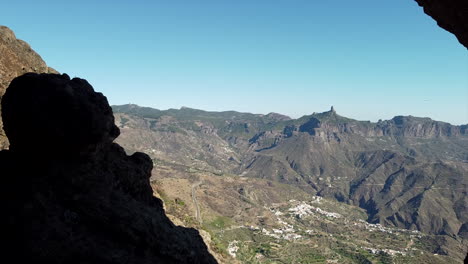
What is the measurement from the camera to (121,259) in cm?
2473

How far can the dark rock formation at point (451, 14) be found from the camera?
24984 mm

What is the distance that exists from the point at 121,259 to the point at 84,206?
497 centimetres

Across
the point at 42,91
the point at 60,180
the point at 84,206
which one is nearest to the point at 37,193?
the point at 60,180

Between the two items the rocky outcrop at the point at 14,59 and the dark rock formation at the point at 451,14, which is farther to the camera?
the rocky outcrop at the point at 14,59

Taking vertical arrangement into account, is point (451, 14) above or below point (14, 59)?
above

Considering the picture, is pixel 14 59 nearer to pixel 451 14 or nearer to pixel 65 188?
pixel 65 188

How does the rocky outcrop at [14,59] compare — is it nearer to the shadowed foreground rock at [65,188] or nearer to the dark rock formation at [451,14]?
the shadowed foreground rock at [65,188]

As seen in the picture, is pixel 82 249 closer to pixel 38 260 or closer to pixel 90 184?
pixel 38 260

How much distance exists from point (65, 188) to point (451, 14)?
33.1 metres

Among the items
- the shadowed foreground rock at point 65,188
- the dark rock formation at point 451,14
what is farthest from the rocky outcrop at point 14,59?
the dark rock formation at point 451,14

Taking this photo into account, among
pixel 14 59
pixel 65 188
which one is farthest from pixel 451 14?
pixel 14 59

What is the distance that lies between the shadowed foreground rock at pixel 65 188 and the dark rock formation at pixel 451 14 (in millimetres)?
28782

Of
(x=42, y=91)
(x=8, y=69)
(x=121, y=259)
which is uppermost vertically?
(x=8, y=69)

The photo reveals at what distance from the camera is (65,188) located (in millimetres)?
25500
